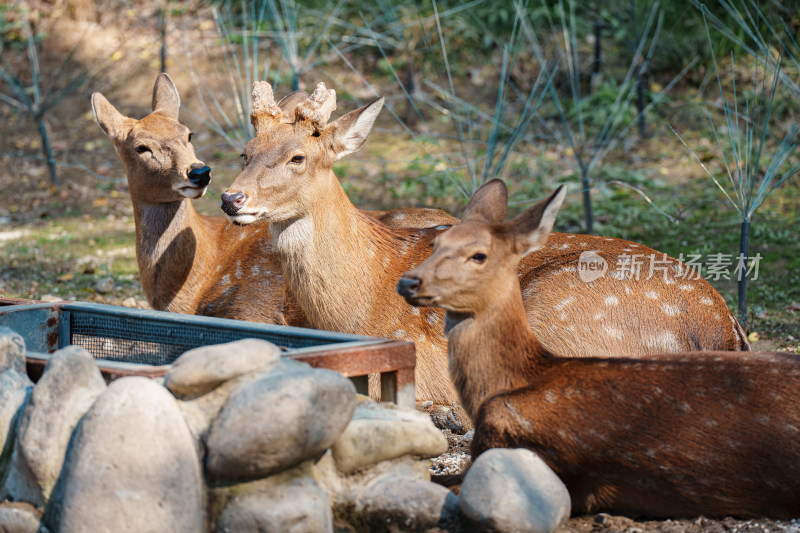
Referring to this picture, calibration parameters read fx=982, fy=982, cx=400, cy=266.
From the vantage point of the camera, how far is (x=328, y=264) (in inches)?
207

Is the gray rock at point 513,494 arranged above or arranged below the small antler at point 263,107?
below

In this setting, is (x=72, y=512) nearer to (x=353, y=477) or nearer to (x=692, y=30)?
(x=353, y=477)

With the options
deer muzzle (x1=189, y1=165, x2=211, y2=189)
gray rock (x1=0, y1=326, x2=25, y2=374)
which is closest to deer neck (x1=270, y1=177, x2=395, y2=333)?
deer muzzle (x1=189, y1=165, x2=211, y2=189)

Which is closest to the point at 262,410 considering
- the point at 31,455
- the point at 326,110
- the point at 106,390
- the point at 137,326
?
the point at 106,390

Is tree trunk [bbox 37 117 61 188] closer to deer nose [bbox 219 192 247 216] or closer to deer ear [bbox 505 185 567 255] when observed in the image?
deer nose [bbox 219 192 247 216]

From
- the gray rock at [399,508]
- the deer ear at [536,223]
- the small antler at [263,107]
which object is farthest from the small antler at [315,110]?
the gray rock at [399,508]

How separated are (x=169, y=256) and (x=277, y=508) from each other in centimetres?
301

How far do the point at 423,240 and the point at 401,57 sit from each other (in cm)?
859

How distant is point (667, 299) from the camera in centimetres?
530

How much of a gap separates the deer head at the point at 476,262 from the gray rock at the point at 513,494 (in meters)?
0.65

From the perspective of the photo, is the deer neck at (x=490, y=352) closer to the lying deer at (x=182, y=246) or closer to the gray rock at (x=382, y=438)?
the gray rock at (x=382, y=438)

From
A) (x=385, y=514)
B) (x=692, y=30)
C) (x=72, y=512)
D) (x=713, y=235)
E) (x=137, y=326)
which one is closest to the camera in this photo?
(x=72, y=512)

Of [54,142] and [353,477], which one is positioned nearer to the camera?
[353,477]

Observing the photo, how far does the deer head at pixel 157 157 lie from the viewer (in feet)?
19.1
